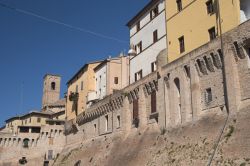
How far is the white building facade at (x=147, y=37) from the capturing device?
1423 inches

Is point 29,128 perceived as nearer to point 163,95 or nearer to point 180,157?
point 163,95

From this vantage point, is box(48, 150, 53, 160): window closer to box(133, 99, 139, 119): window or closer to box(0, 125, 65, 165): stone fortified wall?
box(0, 125, 65, 165): stone fortified wall

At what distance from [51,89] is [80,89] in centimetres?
4029

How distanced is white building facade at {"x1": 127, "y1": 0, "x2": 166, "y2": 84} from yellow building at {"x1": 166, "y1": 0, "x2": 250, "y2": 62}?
1.79 m

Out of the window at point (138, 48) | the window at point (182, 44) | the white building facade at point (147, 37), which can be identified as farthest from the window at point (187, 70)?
the window at point (138, 48)

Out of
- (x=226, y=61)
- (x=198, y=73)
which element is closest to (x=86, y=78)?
(x=198, y=73)

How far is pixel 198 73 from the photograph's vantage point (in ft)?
91.2

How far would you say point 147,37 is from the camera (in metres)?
39.1

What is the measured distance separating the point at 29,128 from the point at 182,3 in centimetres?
3853

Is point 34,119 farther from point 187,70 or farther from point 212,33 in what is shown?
point 212,33

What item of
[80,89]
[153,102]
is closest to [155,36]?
[153,102]

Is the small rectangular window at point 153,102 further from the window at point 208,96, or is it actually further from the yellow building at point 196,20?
the window at point 208,96

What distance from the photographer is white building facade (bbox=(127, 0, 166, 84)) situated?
36153mm

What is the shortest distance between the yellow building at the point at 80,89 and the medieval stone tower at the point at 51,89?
33806 mm
